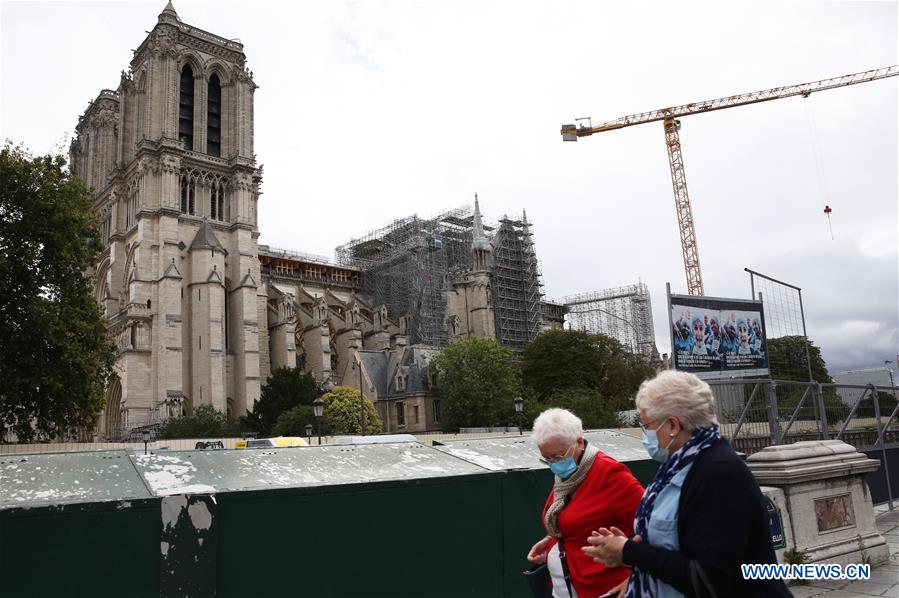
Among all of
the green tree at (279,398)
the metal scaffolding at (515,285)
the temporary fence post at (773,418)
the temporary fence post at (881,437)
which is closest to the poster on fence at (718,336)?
the temporary fence post at (881,437)

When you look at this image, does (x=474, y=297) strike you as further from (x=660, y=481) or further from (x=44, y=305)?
(x=660, y=481)

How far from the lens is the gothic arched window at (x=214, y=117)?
60.7 m

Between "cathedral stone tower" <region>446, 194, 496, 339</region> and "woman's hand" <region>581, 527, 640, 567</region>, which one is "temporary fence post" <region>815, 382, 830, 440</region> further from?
"cathedral stone tower" <region>446, 194, 496, 339</region>

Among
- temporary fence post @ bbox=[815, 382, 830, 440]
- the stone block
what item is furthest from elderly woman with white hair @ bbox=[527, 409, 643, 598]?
temporary fence post @ bbox=[815, 382, 830, 440]

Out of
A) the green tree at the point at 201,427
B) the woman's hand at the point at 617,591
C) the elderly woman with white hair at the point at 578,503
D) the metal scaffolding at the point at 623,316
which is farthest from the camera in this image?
the metal scaffolding at the point at 623,316

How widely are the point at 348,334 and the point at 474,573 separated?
5831cm

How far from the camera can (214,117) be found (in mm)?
61344

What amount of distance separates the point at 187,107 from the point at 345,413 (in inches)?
1232

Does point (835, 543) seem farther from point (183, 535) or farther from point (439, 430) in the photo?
point (439, 430)

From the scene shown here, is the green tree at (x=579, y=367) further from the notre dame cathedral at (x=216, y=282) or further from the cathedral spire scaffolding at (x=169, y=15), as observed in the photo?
the cathedral spire scaffolding at (x=169, y=15)

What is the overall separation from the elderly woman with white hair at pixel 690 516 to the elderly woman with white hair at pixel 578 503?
38 centimetres

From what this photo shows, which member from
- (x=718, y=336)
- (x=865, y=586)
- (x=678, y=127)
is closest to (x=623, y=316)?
(x=678, y=127)

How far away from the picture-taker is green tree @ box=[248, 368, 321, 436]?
4553 cm

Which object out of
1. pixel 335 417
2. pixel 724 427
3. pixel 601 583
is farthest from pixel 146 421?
pixel 601 583
